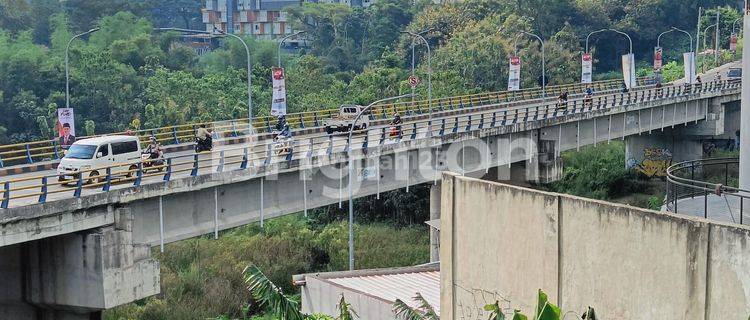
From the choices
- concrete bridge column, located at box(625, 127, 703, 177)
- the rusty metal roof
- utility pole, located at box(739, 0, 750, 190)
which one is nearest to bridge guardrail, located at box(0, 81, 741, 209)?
concrete bridge column, located at box(625, 127, 703, 177)

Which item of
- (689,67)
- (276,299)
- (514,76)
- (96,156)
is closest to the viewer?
(276,299)

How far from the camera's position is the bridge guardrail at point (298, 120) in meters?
53.3

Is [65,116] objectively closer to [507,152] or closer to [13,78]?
[507,152]

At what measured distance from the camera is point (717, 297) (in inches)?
643

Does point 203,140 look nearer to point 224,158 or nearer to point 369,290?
point 224,158

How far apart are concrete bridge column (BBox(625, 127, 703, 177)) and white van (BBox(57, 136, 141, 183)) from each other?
1827 inches

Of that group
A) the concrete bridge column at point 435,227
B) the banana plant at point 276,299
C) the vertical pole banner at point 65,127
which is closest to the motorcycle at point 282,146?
the concrete bridge column at point 435,227

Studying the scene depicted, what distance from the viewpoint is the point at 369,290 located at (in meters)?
32.7

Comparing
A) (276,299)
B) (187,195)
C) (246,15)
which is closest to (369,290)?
(187,195)

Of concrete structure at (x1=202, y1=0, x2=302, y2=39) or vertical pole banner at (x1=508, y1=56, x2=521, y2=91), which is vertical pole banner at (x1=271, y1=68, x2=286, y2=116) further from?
concrete structure at (x1=202, y1=0, x2=302, y2=39)

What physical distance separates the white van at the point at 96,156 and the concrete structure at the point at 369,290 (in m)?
7.04

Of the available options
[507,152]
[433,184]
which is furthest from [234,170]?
[507,152]

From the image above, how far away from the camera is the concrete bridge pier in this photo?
104ft

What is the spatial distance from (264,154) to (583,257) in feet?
94.6
